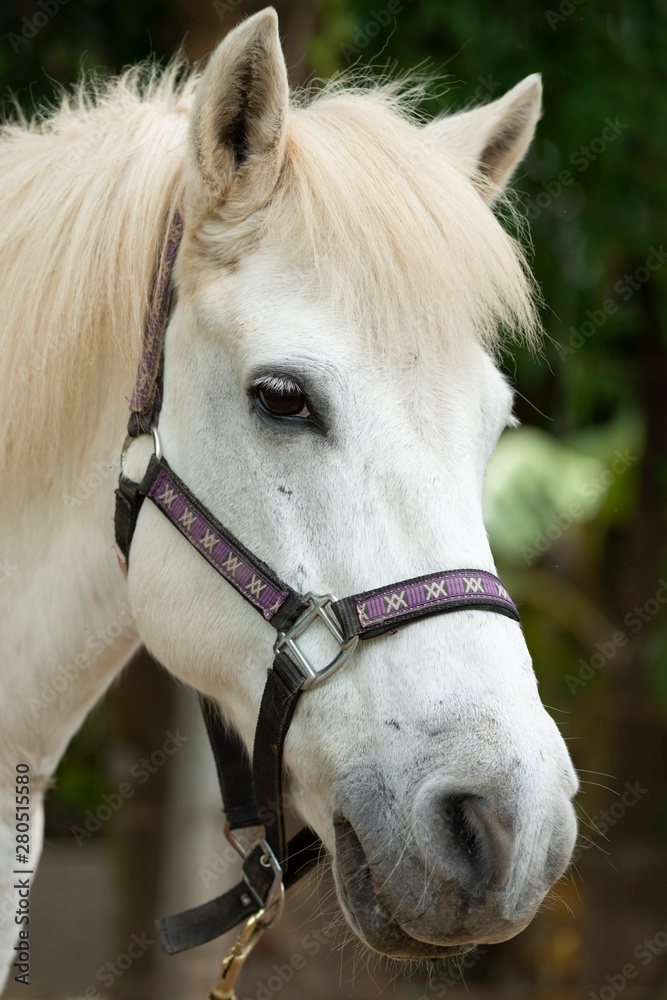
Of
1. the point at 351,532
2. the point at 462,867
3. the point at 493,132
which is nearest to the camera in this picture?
the point at 462,867

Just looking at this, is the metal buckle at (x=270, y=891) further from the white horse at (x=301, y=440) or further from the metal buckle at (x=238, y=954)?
the white horse at (x=301, y=440)

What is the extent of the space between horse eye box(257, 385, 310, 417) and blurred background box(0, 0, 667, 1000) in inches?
56.4

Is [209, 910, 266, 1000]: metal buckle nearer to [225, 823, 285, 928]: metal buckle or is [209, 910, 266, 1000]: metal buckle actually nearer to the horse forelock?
[225, 823, 285, 928]: metal buckle

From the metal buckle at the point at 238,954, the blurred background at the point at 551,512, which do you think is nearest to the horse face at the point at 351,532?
the metal buckle at the point at 238,954

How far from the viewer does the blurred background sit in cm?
345

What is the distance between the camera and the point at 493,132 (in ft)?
6.49

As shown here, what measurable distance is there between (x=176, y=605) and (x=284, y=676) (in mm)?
289

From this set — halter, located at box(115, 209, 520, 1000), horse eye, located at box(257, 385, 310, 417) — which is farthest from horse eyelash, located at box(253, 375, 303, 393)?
halter, located at box(115, 209, 520, 1000)

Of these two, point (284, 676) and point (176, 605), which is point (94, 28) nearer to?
point (176, 605)

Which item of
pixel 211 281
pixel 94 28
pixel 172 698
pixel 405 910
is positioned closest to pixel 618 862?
pixel 172 698

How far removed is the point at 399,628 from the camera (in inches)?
53.7

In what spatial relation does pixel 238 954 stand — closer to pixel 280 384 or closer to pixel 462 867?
pixel 462 867

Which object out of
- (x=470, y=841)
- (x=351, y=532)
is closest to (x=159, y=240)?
(x=351, y=532)

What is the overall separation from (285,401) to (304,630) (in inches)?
15.8
